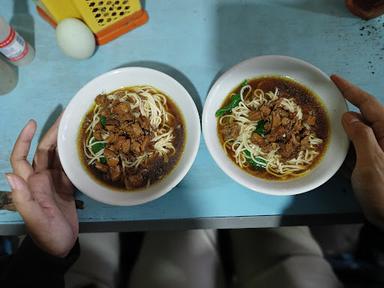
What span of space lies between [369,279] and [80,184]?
1.22 meters

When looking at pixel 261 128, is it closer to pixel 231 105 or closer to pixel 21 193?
pixel 231 105

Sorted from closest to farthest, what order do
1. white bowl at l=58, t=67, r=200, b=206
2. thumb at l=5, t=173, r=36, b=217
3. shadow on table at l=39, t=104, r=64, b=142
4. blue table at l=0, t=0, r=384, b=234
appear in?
thumb at l=5, t=173, r=36, b=217
white bowl at l=58, t=67, r=200, b=206
blue table at l=0, t=0, r=384, b=234
shadow on table at l=39, t=104, r=64, b=142

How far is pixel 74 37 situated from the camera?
1.50 metres

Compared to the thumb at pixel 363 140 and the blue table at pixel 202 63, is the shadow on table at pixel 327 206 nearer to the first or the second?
the blue table at pixel 202 63

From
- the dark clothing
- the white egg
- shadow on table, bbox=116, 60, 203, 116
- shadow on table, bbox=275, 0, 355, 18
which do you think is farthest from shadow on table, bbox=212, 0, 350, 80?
the dark clothing

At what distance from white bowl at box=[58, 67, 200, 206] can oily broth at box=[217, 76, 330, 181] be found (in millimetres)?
142

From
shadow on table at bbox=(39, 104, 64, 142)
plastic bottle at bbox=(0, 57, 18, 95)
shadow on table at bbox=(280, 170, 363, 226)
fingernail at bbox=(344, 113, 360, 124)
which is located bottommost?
shadow on table at bbox=(280, 170, 363, 226)

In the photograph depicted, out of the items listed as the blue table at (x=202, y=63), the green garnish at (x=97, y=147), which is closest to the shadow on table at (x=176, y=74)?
the blue table at (x=202, y=63)

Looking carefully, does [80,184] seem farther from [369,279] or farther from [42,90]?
[369,279]

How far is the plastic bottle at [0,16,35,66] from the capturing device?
4.76ft

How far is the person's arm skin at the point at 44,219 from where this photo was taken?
129cm

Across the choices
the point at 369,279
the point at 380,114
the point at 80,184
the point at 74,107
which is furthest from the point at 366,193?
the point at 74,107

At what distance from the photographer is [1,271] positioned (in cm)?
143

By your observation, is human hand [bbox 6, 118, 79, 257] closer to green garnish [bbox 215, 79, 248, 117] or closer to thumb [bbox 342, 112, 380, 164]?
green garnish [bbox 215, 79, 248, 117]
